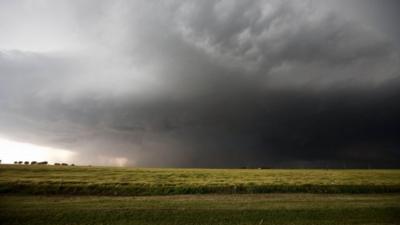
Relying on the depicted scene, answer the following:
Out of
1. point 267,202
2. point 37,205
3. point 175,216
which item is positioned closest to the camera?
point 175,216

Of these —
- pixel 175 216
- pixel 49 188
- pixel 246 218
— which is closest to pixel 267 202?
pixel 246 218

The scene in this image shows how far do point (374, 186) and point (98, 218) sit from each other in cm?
3789

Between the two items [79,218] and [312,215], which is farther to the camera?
[312,215]

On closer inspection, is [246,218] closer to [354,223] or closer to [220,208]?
[220,208]

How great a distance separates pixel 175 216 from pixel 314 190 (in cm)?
2383

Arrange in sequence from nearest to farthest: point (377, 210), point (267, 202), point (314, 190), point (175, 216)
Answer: point (175, 216) → point (377, 210) → point (267, 202) → point (314, 190)

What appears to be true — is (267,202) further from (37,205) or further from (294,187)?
(37,205)

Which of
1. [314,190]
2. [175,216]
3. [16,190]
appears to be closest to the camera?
[175,216]

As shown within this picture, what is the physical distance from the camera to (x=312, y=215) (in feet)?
70.6

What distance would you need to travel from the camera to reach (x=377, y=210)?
23.4 meters

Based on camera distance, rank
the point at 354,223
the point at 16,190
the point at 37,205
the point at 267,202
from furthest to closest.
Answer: the point at 16,190 → the point at 267,202 → the point at 37,205 → the point at 354,223

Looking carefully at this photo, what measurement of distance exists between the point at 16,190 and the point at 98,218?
67.9 ft

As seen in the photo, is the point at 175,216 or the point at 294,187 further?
the point at 294,187

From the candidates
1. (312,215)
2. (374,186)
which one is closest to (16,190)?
(312,215)
